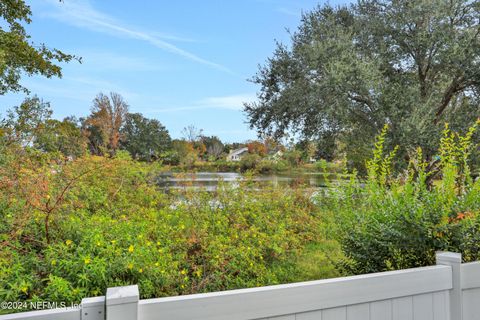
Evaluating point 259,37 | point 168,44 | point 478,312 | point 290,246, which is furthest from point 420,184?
point 168,44

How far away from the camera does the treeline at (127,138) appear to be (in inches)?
325

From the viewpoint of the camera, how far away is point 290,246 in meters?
3.95

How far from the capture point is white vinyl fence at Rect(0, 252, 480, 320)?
1.32 m

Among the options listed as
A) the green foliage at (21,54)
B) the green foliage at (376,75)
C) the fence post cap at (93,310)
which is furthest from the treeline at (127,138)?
the fence post cap at (93,310)

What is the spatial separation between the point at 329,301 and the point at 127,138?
28.7 meters

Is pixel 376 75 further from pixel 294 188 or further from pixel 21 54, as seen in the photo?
pixel 21 54

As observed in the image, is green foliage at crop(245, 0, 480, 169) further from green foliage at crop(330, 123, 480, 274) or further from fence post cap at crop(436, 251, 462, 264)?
fence post cap at crop(436, 251, 462, 264)

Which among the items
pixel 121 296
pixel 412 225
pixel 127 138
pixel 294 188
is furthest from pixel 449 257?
pixel 127 138

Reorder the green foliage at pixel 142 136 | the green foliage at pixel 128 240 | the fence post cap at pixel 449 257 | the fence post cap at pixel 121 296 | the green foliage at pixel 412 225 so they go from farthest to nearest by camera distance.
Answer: the green foliage at pixel 142 136 → the green foliage at pixel 412 225 → the green foliage at pixel 128 240 → the fence post cap at pixel 449 257 → the fence post cap at pixel 121 296

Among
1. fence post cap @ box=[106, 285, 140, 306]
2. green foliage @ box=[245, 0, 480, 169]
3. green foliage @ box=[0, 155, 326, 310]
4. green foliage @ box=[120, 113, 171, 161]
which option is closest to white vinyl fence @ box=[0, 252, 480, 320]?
fence post cap @ box=[106, 285, 140, 306]

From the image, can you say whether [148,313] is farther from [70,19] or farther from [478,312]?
[70,19]

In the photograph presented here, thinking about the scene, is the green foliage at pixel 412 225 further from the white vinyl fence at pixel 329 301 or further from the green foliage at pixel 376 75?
the green foliage at pixel 376 75

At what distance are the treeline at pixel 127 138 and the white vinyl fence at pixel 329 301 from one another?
16.6ft

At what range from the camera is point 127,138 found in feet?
93.1
